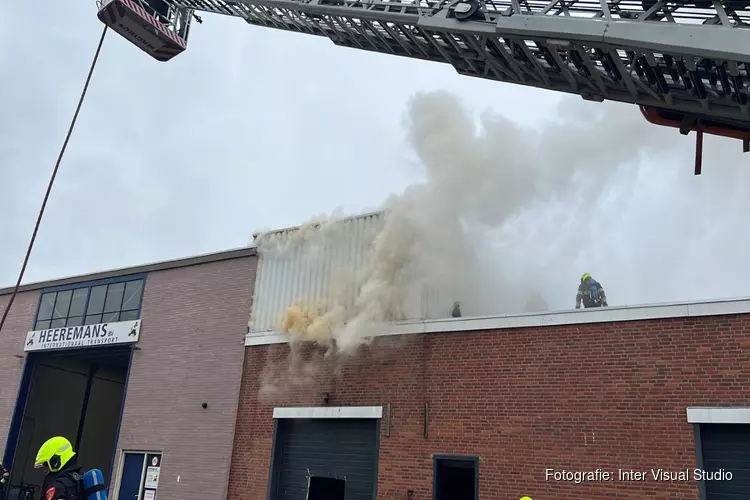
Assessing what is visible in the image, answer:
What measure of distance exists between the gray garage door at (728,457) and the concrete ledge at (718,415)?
0.52ft

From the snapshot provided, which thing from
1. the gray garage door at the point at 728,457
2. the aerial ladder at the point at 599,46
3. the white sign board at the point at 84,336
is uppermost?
the aerial ladder at the point at 599,46

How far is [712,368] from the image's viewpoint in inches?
349

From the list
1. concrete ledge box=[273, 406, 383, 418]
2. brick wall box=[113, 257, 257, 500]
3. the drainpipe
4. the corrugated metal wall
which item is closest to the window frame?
brick wall box=[113, 257, 257, 500]

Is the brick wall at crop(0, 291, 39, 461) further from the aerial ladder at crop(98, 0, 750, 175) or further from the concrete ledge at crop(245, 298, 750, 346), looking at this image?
the aerial ladder at crop(98, 0, 750, 175)

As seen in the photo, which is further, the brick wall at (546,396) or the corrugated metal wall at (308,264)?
the corrugated metal wall at (308,264)

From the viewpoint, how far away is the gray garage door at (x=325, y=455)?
1141 cm

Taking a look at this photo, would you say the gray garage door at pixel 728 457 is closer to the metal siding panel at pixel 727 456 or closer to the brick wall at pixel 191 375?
the metal siding panel at pixel 727 456

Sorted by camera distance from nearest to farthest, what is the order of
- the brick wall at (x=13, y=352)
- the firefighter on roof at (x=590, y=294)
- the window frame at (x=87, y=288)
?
the firefighter on roof at (x=590, y=294)
the window frame at (x=87, y=288)
the brick wall at (x=13, y=352)

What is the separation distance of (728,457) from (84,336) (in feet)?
47.4

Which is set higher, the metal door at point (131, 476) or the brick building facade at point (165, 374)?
the brick building facade at point (165, 374)

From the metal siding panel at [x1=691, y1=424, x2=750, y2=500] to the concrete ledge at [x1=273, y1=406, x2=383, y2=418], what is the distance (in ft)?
16.5

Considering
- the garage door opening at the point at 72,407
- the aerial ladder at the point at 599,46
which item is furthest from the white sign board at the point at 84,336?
the aerial ladder at the point at 599,46

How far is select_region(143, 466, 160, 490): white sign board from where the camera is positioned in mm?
13734

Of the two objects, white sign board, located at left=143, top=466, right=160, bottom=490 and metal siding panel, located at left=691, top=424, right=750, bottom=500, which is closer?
metal siding panel, located at left=691, top=424, right=750, bottom=500
